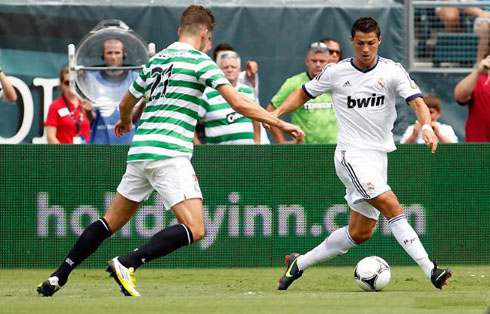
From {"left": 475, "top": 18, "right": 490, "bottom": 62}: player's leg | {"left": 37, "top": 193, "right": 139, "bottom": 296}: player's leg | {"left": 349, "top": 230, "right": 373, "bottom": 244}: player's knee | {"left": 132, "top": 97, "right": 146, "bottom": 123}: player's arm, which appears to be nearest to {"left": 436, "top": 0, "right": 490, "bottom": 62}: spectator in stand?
{"left": 475, "top": 18, "right": 490, "bottom": 62}: player's leg

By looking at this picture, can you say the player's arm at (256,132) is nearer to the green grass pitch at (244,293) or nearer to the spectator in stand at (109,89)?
the spectator in stand at (109,89)

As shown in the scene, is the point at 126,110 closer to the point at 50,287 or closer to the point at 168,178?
the point at 168,178

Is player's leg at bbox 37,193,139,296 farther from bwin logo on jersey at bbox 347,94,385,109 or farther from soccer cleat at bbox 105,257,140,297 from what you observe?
bwin logo on jersey at bbox 347,94,385,109

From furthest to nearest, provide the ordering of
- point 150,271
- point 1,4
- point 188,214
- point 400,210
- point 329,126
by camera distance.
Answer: point 1,4
point 329,126
point 150,271
point 400,210
point 188,214

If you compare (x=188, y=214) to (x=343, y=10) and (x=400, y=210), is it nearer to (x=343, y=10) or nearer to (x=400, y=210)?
(x=400, y=210)

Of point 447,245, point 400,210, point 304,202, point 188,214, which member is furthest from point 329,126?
point 188,214

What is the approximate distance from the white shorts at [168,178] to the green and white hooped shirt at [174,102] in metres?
0.06

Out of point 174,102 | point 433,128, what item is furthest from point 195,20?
point 433,128

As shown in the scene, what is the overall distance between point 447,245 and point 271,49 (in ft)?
14.0

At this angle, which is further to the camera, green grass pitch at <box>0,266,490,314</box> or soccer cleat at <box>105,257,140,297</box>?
soccer cleat at <box>105,257,140,297</box>

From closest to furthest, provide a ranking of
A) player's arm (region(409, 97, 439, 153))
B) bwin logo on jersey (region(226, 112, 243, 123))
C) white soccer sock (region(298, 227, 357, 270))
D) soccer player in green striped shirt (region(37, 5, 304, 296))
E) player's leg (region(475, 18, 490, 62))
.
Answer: soccer player in green striped shirt (region(37, 5, 304, 296)), player's arm (region(409, 97, 439, 153)), white soccer sock (region(298, 227, 357, 270)), bwin logo on jersey (region(226, 112, 243, 123)), player's leg (region(475, 18, 490, 62))

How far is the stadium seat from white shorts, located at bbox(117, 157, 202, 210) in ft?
24.5

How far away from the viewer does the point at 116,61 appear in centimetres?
1326

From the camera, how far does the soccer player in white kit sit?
9.59 meters
